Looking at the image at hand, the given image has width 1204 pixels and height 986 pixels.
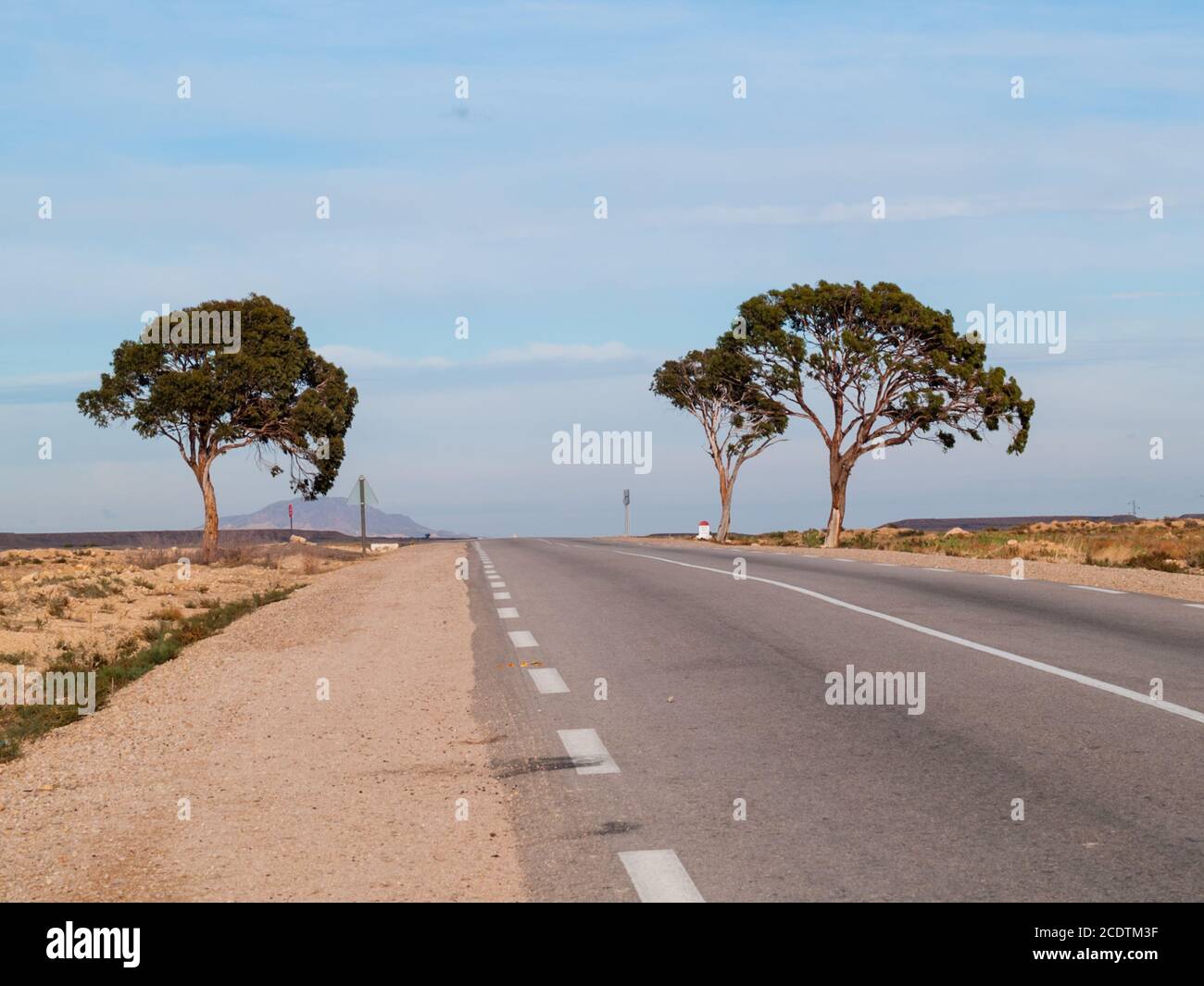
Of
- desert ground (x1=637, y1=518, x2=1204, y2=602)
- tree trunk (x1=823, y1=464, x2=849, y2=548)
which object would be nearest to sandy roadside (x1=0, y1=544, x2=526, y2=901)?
desert ground (x1=637, y1=518, x2=1204, y2=602)

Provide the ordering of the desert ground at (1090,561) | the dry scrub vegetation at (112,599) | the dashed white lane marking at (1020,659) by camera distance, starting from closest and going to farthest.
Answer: the dashed white lane marking at (1020,659)
the dry scrub vegetation at (112,599)
the desert ground at (1090,561)

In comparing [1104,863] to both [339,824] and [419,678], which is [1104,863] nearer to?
[339,824]

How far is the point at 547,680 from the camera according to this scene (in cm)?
1061

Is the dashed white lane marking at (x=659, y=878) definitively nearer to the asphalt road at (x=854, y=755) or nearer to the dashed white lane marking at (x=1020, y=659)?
the asphalt road at (x=854, y=755)

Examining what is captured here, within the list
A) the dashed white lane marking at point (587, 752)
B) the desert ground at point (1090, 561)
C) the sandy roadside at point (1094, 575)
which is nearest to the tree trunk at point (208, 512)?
the desert ground at point (1090, 561)

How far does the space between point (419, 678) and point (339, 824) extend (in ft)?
16.3

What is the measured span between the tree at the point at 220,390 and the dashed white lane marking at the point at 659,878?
40.7 meters

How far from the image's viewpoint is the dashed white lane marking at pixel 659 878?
15.9 feet

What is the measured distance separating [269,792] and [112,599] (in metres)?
17.0

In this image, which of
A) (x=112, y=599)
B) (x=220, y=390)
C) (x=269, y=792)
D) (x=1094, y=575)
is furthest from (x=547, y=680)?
(x=220, y=390)

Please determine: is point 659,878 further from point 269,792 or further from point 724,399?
point 724,399

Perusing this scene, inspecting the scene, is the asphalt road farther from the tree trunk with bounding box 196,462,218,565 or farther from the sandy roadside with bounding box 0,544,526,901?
the tree trunk with bounding box 196,462,218,565

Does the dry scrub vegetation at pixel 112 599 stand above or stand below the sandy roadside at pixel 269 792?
below
